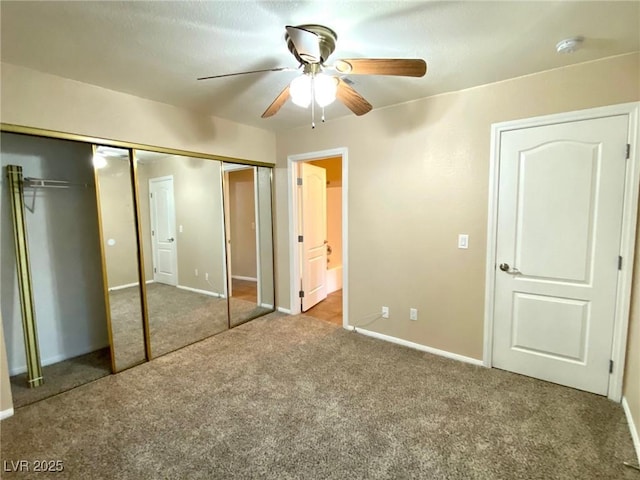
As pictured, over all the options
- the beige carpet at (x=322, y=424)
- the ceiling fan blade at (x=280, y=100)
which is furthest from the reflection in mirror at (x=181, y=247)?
the ceiling fan blade at (x=280, y=100)

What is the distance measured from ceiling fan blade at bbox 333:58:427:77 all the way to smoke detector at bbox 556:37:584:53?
0.99 metres

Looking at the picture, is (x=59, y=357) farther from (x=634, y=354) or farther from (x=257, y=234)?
(x=634, y=354)

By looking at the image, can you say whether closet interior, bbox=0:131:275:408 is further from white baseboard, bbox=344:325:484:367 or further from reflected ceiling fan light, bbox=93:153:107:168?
white baseboard, bbox=344:325:484:367

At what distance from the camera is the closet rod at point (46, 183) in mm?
2558

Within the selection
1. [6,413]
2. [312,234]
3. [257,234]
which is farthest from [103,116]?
[312,234]

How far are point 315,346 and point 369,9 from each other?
2.81 meters

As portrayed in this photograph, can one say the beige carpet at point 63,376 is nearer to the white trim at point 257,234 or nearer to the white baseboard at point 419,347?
the white trim at point 257,234

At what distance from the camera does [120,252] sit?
8.95ft

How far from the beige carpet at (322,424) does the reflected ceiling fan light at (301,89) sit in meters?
2.09

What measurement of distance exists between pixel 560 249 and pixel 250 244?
3.51 m

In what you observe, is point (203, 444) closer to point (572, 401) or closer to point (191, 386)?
point (191, 386)

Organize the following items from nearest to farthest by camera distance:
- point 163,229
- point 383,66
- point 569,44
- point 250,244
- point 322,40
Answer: point 383,66 → point 322,40 → point 569,44 → point 163,229 → point 250,244

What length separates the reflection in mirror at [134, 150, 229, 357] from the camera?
2.99 m

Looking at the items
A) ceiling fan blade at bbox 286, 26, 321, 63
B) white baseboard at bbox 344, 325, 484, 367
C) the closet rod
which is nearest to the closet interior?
the closet rod
